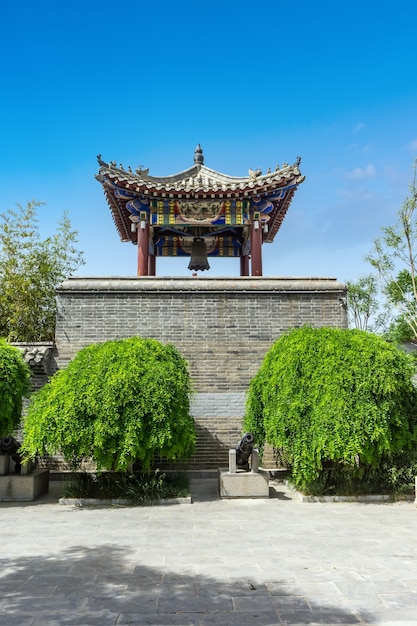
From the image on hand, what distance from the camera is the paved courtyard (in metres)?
3.98

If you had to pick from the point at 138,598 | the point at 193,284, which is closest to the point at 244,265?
the point at 193,284

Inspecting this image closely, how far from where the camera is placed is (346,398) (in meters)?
8.47

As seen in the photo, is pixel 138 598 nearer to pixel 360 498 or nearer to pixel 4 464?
pixel 360 498

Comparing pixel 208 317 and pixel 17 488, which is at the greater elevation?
pixel 208 317

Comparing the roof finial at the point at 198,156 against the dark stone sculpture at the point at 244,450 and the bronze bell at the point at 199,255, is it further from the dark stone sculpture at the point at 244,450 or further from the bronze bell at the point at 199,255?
the dark stone sculpture at the point at 244,450

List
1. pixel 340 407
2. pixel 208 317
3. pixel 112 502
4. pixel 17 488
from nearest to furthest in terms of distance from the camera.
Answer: pixel 340 407, pixel 112 502, pixel 17 488, pixel 208 317

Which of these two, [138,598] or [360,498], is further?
[360,498]

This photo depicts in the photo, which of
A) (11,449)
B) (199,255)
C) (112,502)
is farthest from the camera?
(199,255)

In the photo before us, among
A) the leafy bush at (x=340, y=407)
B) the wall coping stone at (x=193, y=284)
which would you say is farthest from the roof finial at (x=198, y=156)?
the leafy bush at (x=340, y=407)

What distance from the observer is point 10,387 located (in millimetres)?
9234

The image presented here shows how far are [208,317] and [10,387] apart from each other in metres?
4.91

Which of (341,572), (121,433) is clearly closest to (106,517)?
(121,433)

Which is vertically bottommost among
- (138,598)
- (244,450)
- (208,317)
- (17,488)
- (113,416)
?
(138,598)

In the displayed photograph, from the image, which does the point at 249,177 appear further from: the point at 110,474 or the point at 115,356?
the point at 110,474
